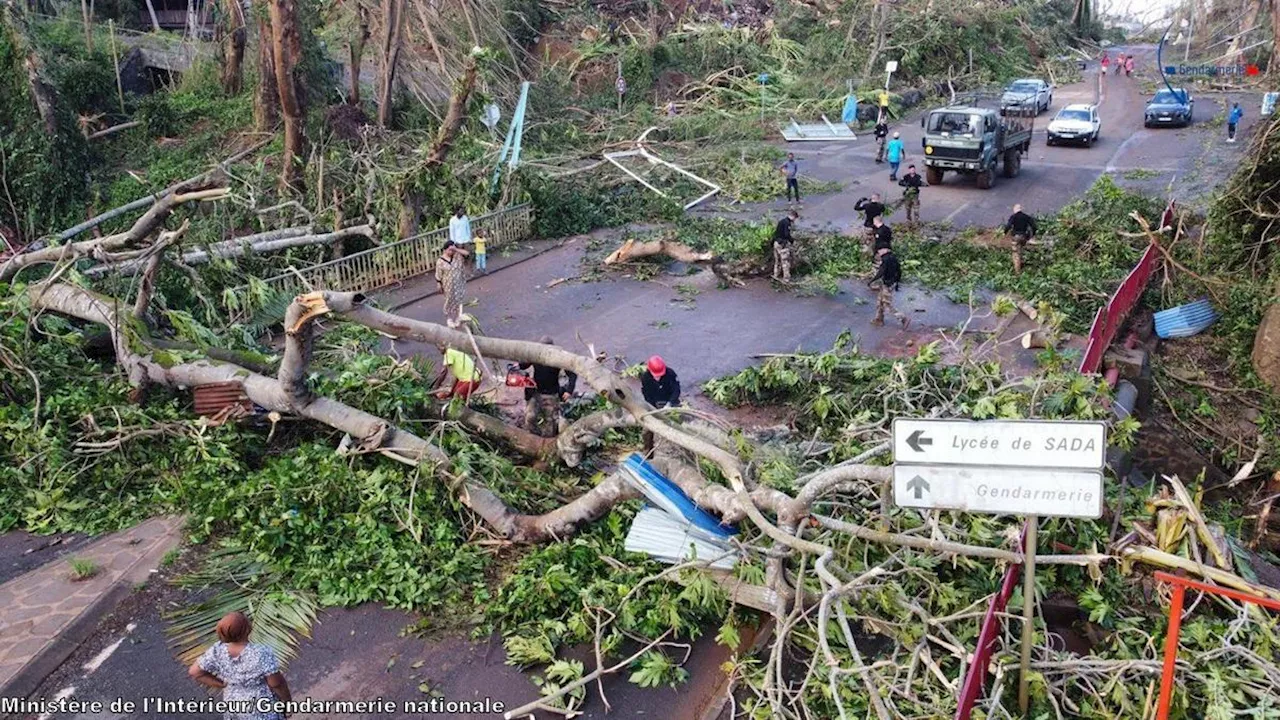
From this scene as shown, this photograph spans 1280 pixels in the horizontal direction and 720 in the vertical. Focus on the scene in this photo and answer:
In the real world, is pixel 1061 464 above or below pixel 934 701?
above

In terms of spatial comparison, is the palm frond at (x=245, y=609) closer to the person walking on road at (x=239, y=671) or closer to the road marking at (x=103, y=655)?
the road marking at (x=103, y=655)

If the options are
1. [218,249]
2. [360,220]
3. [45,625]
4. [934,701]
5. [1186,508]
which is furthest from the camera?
[360,220]

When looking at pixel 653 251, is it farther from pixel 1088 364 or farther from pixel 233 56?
pixel 233 56

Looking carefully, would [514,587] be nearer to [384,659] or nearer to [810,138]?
[384,659]

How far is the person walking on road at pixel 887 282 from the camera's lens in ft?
44.4

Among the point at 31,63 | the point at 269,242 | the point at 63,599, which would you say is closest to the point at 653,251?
the point at 269,242

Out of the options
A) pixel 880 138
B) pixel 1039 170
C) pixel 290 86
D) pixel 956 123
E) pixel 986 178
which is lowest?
pixel 1039 170

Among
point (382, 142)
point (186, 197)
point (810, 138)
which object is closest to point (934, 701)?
point (186, 197)

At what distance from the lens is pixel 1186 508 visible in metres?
6.55

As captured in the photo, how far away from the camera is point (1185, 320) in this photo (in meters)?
13.7

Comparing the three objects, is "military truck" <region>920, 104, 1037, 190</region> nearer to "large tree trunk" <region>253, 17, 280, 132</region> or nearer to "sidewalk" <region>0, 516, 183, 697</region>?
"large tree trunk" <region>253, 17, 280, 132</region>

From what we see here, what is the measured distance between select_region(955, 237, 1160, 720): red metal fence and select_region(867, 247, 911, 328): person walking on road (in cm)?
269

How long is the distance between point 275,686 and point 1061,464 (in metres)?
4.43

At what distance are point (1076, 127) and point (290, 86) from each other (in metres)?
22.0
